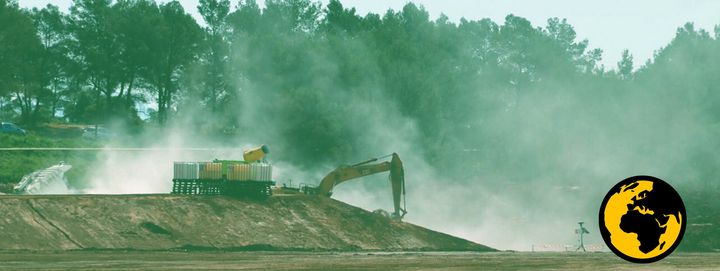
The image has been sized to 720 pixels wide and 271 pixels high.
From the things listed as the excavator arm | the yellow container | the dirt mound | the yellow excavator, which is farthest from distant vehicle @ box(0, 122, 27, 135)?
the dirt mound

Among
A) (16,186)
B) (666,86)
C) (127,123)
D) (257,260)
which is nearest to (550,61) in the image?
(666,86)

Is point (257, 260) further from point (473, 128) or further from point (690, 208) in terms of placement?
point (473, 128)

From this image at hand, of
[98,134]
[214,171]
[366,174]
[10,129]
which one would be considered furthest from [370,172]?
[98,134]

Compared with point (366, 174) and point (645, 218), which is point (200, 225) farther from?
point (645, 218)

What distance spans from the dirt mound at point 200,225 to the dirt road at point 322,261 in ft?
10.7

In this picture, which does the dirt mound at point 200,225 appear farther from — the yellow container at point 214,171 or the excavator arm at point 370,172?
the excavator arm at point 370,172

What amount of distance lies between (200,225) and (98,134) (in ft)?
173

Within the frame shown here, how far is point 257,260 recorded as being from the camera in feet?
184

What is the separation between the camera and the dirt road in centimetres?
5134

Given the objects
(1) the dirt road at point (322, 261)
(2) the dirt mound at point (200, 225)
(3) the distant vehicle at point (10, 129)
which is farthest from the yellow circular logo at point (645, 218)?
(3) the distant vehicle at point (10, 129)

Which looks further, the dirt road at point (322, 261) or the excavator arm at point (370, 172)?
the excavator arm at point (370, 172)

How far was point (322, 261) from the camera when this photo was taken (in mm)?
56250

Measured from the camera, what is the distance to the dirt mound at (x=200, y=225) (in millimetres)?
63000

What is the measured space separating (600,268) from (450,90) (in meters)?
85.1
